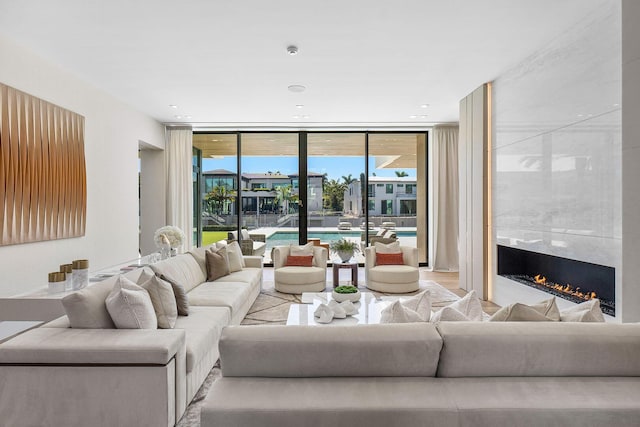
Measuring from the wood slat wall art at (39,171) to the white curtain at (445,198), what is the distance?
565cm

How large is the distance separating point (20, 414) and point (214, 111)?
15.9ft

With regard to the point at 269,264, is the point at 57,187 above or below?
above

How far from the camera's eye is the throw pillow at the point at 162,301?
8.16ft

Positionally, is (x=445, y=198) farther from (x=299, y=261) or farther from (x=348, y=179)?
(x=299, y=261)

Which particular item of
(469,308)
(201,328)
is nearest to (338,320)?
(201,328)

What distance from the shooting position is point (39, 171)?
11.9ft

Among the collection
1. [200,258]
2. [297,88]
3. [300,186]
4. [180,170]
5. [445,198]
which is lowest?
[200,258]

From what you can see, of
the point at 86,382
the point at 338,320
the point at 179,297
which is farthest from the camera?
the point at 338,320

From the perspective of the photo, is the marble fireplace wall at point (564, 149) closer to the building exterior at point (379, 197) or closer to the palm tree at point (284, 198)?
the building exterior at point (379, 197)

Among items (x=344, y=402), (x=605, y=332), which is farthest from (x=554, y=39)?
(x=344, y=402)

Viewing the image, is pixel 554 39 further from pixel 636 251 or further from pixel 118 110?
pixel 118 110

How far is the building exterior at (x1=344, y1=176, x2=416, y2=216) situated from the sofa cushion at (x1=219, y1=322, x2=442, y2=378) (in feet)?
19.4

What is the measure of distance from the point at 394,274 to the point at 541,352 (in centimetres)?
364

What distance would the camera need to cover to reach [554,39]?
3.48 metres
